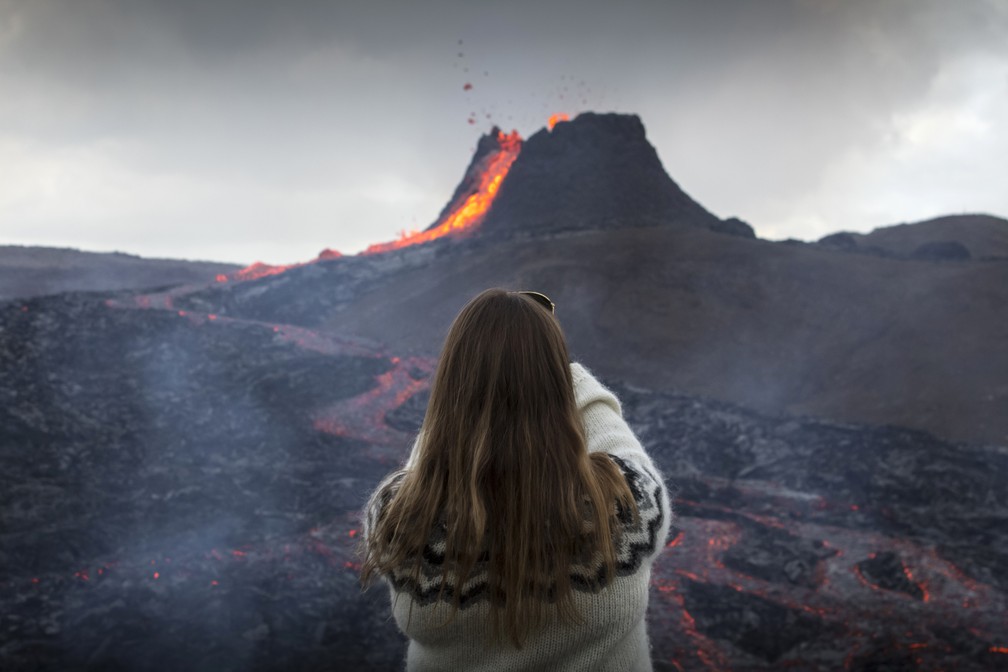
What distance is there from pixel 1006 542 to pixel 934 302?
14891mm

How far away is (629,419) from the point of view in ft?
56.9

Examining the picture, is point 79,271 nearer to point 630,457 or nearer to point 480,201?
point 480,201

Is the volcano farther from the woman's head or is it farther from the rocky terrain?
the rocky terrain

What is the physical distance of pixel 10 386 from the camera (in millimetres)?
15469

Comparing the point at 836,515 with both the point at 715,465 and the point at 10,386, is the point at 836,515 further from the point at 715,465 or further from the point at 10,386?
the point at 10,386

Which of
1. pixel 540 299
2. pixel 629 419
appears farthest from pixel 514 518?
pixel 629 419

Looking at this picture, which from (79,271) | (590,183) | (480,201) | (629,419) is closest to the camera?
(629,419)

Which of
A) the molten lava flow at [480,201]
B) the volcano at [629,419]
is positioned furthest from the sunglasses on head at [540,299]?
the molten lava flow at [480,201]

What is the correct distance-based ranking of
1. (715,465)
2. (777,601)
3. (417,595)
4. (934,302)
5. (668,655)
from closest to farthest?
(417,595) < (668,655) < (777,601) < (715,465) < (934,302)

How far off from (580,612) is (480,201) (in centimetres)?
4387

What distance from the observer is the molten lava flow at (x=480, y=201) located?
138 ft

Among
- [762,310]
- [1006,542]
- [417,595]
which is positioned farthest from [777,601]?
[762,310]

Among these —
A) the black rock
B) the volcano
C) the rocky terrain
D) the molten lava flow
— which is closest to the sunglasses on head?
the volcano

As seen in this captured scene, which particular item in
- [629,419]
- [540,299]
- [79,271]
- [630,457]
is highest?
[79,271]
